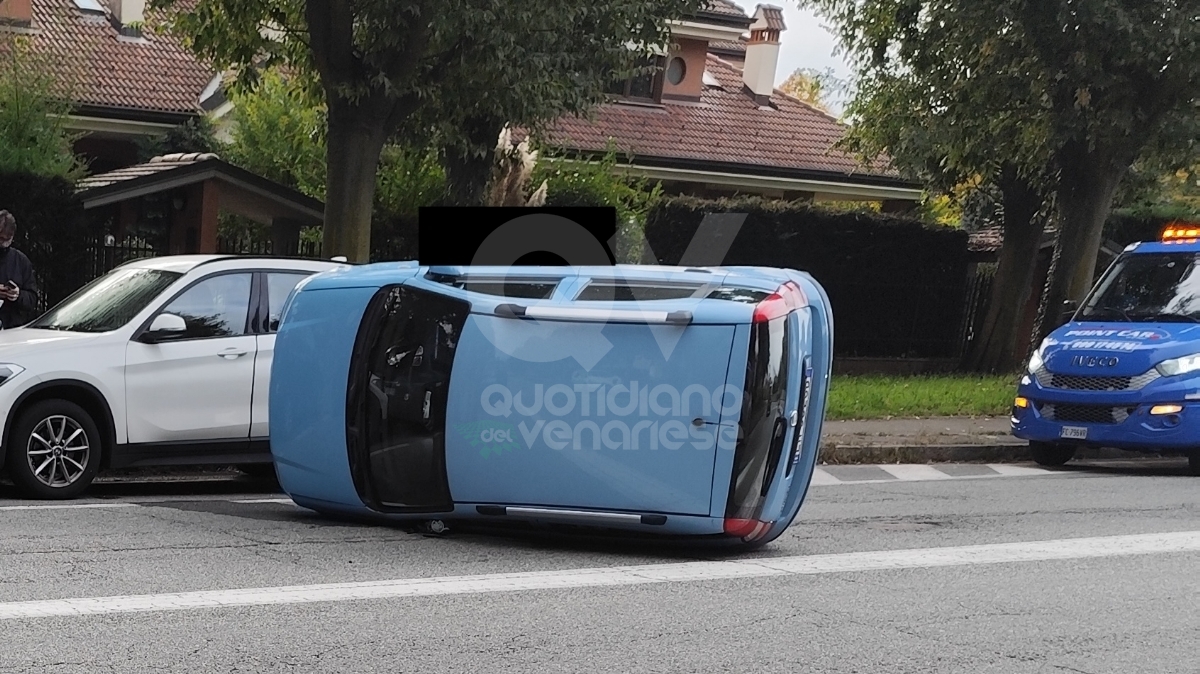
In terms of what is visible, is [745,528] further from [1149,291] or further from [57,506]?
[1149,291]

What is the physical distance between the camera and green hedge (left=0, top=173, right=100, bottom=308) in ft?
53.3

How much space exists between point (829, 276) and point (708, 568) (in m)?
15.9

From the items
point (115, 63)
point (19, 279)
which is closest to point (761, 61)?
point (115, 63)

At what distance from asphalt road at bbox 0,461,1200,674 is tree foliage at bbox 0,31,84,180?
9.60m

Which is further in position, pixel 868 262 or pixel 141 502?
pixel 868 262

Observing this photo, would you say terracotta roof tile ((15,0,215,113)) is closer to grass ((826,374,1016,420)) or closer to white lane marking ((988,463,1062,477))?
grass ((826,374,1016,420))

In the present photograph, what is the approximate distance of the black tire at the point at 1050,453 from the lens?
51.2 feet

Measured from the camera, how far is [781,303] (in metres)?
8.35

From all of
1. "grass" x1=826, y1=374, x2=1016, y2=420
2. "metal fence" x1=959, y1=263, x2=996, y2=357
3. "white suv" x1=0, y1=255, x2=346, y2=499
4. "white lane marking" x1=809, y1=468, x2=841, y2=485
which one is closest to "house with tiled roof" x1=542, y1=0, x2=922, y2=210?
"metal fence" x1=959, y1=263, x2=996, y2=357

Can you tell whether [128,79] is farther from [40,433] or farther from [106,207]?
[40,433]

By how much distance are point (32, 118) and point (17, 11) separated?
757 centimetres

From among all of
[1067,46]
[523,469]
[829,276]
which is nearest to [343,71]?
[523,469]

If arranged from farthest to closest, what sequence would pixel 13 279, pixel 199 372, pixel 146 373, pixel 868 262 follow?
pixel 868 262, pixel 13 279, pixel 199 372, pixel 146 373

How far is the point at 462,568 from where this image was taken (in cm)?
809
